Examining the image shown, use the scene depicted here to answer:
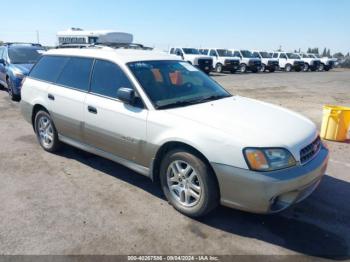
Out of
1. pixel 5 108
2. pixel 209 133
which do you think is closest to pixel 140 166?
pixel 209 133

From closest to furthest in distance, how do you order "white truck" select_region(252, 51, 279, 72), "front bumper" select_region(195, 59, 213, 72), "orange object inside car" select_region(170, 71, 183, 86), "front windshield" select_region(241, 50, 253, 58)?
1. "orange object inside car" select_region(170, 71, 183, 86)
2. "front bumper" select_region(195, 59, 213, 72)
3. "front windshield" select_region(241, 50, 253, 58)
4. "white truck" select_region(252, 51, 279, 72)

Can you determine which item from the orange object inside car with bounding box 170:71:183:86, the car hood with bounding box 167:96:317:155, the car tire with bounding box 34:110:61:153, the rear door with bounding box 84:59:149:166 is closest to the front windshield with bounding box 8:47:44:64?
the car tire with bounding box 34:110:61:153

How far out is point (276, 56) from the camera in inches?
1251

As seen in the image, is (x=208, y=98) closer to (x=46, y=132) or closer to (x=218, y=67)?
(x=46, y=132)

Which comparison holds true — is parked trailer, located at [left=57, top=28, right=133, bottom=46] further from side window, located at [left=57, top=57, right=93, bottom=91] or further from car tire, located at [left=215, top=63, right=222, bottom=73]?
side window, located at [left=57, top=57, right=93, bottom=91]

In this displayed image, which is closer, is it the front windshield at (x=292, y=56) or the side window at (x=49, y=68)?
the side window at (x=49, y=68)

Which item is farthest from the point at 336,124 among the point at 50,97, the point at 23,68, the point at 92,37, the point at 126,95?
the point at 92,37

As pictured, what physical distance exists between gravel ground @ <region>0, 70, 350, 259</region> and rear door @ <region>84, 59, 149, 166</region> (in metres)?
0.54

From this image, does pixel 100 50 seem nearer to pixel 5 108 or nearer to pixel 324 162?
pixel 324 162

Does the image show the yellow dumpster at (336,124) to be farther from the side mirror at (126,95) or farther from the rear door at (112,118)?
the side mirror at (126,95)

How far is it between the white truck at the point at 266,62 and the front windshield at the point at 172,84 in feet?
88.0

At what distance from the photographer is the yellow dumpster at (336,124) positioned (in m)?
6.50

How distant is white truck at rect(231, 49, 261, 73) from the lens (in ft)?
93.1

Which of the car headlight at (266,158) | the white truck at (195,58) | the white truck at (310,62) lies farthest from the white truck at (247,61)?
the car headlight at (266,158)
